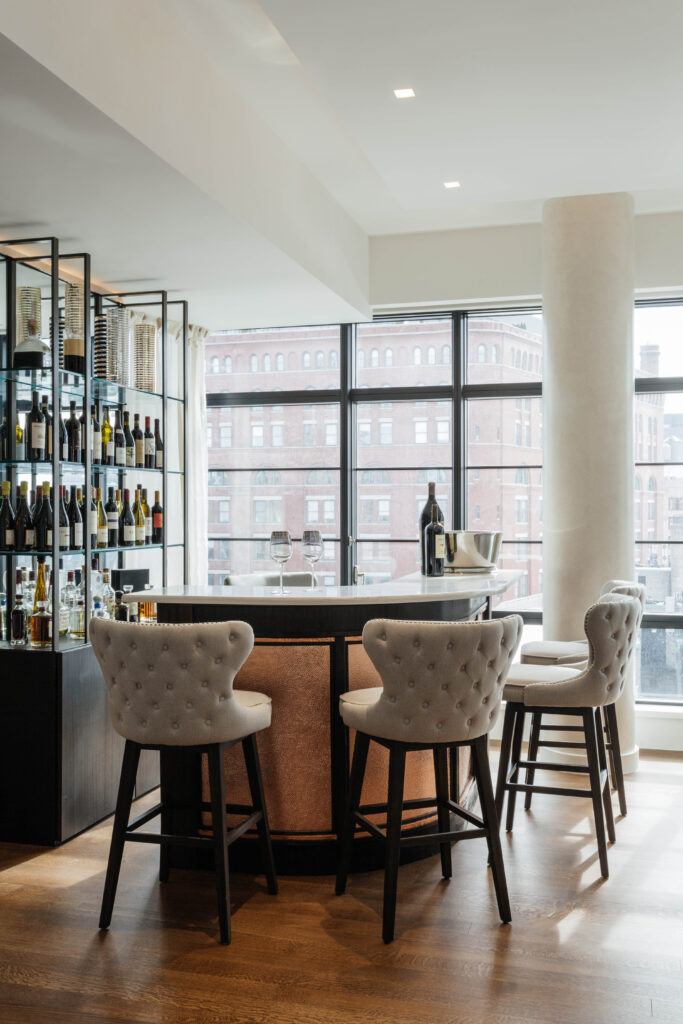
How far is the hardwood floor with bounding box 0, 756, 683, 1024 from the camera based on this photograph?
2570 mm

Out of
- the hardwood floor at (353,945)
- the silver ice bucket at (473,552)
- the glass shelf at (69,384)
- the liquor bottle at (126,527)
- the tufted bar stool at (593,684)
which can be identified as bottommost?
the hardwood floor at (353,945)

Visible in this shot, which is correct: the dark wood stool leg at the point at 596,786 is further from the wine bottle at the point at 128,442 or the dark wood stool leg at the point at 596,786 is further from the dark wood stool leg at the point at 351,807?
the wine bottle at the point at 128,442

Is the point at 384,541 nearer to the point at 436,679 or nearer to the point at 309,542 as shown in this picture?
the point at 309,542

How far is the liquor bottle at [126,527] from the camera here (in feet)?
15.9

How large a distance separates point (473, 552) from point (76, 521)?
2.02 m

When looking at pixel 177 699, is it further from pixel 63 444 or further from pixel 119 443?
pixel 119 443

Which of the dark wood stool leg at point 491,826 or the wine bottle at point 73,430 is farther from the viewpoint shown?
the wine bottle at point 73,430

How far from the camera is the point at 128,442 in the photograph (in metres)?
5.05

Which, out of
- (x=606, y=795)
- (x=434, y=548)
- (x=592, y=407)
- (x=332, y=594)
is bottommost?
(x=606, y=795)

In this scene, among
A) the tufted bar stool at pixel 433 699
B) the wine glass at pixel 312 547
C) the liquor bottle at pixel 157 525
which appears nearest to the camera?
the tufted bar stool at pixel 433 699

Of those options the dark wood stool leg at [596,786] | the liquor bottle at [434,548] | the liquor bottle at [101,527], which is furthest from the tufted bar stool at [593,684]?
the liquor bottle at [101,527]

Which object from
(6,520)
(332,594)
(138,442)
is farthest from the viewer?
(138,442)

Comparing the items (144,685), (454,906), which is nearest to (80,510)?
(144,685)

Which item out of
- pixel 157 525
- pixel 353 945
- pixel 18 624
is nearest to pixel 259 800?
pixel 353 945
